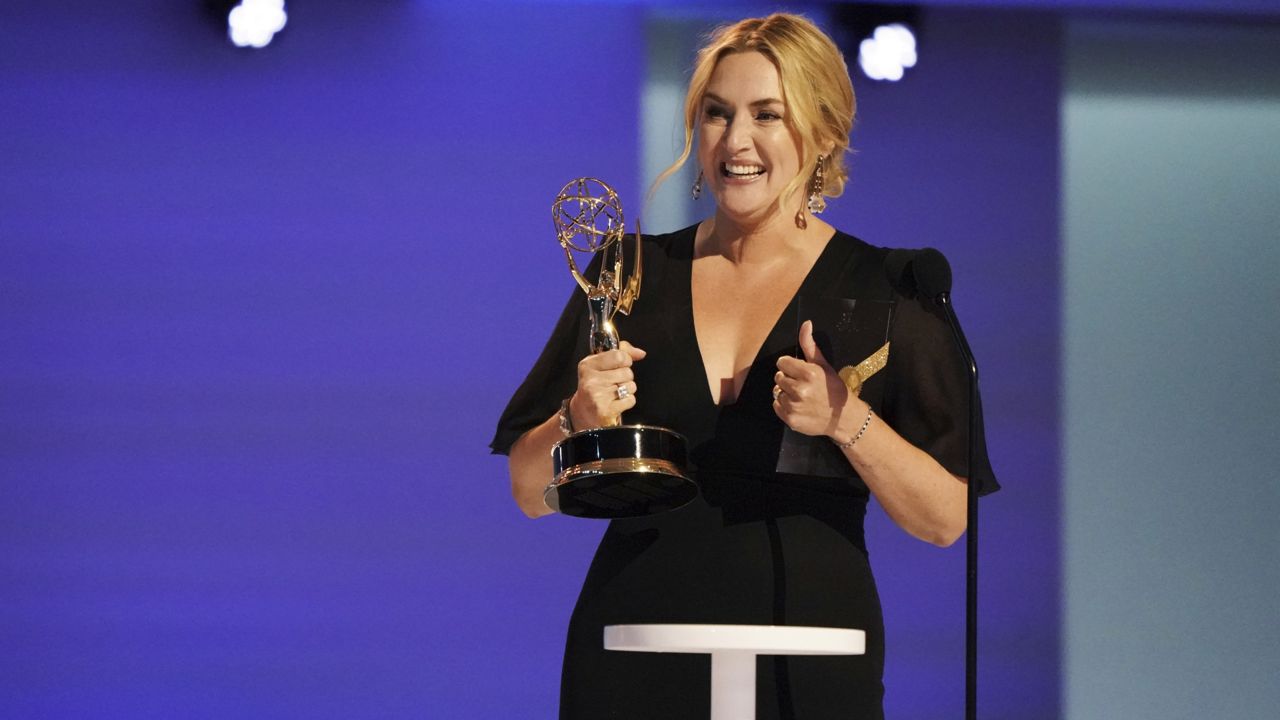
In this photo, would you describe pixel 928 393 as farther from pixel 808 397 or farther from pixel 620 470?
pixel 620 470

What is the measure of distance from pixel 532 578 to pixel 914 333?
1.87m

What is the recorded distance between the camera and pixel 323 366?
348 cm

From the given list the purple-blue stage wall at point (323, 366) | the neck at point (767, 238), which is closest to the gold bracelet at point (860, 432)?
the neck at point (767, 238)

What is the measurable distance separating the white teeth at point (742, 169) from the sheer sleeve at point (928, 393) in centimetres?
26

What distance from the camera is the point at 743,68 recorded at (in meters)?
1.85

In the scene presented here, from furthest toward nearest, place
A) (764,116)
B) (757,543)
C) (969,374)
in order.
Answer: (764,116), (757,543), (969,374)

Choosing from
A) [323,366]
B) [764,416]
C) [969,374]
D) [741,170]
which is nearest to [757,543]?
[764,416]

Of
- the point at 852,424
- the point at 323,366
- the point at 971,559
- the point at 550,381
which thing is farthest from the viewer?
the point at 323,366

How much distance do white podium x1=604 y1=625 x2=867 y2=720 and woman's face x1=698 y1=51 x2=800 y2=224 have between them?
0.72 meters

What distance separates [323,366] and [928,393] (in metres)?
2.07

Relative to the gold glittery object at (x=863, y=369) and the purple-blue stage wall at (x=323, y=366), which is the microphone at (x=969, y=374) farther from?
the purple-blue stage wall at (x=323, y=366)

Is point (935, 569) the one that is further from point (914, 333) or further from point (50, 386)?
point (50, 386)

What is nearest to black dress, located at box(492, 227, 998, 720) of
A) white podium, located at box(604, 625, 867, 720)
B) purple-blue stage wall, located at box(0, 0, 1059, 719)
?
white podium, located at box(604, 625, 867, 720)

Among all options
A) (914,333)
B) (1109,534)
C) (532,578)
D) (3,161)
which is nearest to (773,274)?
(914,333)
